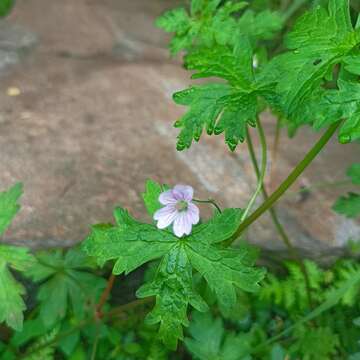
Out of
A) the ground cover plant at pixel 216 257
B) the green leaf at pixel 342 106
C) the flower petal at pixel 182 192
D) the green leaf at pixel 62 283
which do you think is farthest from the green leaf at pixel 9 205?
the green leaf at pixel 342 106

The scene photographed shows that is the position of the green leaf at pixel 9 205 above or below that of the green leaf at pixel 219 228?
below

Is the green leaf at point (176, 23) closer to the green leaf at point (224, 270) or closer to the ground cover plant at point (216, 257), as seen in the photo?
the ground cover plant at point (216, 257)

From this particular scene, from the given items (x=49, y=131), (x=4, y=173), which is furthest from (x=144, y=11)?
(x=4, y=173)

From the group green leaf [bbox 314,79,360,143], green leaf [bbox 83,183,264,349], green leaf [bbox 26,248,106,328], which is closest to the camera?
green leaf [bbox 314,79,360,143]

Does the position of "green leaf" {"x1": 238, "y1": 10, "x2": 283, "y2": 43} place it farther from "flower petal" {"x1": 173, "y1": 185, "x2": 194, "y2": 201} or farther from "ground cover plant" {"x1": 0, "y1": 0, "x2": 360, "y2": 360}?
"flower petal" {"x1": 173, "y1": 185, "x2": 194, "y2": 201}

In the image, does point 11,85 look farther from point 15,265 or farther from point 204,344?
point 204,344

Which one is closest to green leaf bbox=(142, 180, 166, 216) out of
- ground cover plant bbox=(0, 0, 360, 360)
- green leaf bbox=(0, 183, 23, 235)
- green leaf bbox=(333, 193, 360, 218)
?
ground cover plant bbox=(0, 0, 360, 360)
